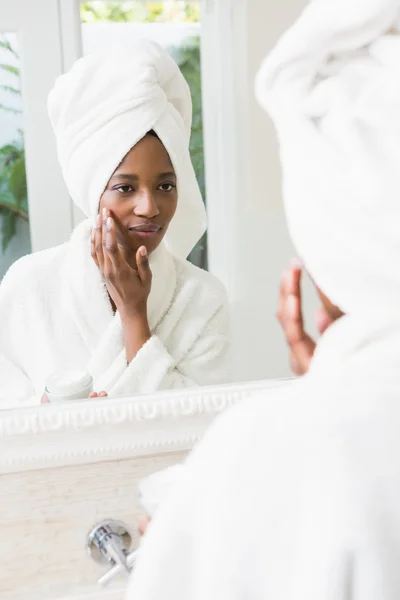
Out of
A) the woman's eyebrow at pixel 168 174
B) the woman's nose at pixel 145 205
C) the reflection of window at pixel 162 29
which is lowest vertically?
Answer: the woman's nose at pixel 145 205

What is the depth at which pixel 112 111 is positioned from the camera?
65 cm

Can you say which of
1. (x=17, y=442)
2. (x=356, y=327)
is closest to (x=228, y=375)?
(x=17, y=442)

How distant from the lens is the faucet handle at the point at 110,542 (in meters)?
0.73

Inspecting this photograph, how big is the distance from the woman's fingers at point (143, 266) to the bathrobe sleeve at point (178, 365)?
0.07 metres

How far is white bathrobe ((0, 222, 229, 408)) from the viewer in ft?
2.28

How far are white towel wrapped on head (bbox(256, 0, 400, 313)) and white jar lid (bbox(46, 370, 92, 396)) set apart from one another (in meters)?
0.39

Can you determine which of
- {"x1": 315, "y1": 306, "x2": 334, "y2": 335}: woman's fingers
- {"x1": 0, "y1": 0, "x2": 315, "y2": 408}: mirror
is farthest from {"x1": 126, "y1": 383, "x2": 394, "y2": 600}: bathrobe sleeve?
{"x1": 0, "y1": 0, "x2": 315, "y2": 408}: mirror

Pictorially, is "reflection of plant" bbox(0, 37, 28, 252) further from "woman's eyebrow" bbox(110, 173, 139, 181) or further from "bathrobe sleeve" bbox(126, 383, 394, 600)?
"bathrobe sleeve" bbox(126, 383, 394, 600)

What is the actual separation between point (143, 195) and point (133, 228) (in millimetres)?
38

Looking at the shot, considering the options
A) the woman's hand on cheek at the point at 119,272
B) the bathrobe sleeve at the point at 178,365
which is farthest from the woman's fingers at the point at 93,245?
the bathrobe sleeve at the point at 178,365

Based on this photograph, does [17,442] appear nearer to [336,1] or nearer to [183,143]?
[183,143]

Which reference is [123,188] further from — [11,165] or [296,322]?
[296,322]

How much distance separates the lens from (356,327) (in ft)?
1.26

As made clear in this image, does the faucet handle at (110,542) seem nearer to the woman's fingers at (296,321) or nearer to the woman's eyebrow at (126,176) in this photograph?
the woman's fingers at (296,321)
